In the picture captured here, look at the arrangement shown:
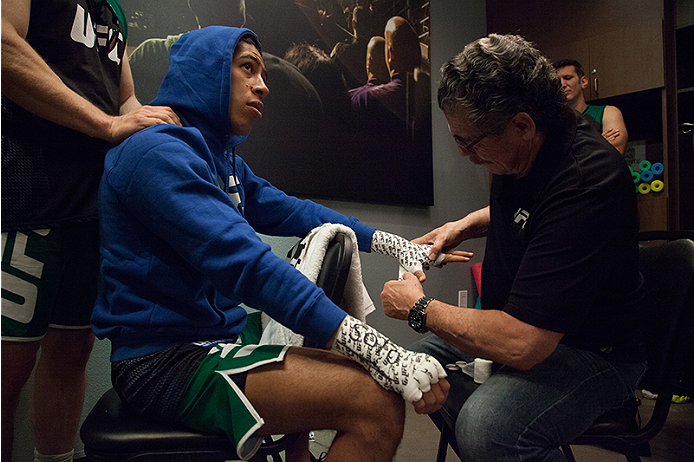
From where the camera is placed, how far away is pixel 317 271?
979 millimetres

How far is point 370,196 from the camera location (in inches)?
98.4

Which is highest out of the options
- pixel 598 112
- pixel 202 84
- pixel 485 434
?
pixel 598 112

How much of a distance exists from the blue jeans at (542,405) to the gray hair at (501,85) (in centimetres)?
60

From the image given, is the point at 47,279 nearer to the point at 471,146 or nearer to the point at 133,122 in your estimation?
the point at 133,122

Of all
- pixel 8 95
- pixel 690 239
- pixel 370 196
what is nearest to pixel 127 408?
pixel 8 95

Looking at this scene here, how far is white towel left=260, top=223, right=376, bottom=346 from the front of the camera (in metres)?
0.99

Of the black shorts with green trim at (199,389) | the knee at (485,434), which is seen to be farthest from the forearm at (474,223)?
the black shorts with green trim at (199,389)

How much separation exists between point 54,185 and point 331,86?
64.9 inches

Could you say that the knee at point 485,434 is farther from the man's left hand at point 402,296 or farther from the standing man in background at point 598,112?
the standing man in background at point 598,112

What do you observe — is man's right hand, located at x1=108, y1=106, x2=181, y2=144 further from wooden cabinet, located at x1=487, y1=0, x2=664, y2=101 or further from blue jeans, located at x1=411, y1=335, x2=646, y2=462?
wooden cabinet, located at x1=487, y1=0, x2=664, y2=101

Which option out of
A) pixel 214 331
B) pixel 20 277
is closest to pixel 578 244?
pixel 214 331

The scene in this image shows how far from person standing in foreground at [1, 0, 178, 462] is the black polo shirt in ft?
2.96

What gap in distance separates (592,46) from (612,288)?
291cm

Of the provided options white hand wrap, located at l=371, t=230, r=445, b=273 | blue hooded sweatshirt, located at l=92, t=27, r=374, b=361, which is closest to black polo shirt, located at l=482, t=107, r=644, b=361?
white hand wrap, located at l=371, t=230, r=445, b=273
